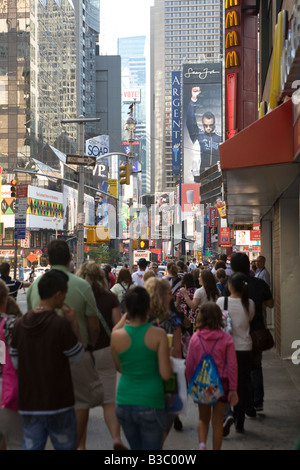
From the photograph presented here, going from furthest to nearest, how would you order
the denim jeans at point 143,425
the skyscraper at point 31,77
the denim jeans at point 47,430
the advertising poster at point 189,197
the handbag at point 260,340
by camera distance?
the advertising poster at point 189,197 → the skyscraper at point 31,77 → the handbag at point 260,340 → the denim jeans at point 143,425 → the denim jeans at point 47,430

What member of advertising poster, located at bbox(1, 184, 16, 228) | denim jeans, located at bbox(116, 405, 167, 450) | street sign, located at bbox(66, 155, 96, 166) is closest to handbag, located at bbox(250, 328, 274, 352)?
denim jeans, located at bbox(116, 405, 167, 450)

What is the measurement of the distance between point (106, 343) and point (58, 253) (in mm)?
1250

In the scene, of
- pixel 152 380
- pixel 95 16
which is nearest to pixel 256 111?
pixel 152 380

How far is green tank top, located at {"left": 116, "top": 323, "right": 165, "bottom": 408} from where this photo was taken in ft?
16.7

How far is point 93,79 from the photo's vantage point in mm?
182625

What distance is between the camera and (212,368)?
6.42 metres

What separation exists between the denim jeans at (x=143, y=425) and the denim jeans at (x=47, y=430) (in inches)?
16.6

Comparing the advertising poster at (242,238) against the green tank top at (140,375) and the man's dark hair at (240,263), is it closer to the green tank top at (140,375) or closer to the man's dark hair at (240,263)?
the man's dark hair at (240,263)

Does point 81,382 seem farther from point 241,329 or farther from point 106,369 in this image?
point 241,329

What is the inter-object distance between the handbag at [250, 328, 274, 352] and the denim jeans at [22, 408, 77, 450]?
3.78m

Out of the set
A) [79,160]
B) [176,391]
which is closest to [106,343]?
[176,391]

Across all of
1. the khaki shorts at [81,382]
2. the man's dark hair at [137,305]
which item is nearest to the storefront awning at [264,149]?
the khaki shorts at [81,382]

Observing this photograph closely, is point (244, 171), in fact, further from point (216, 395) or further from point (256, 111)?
point (256, 111)

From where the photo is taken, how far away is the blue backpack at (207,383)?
Answer: 6.42 metres
